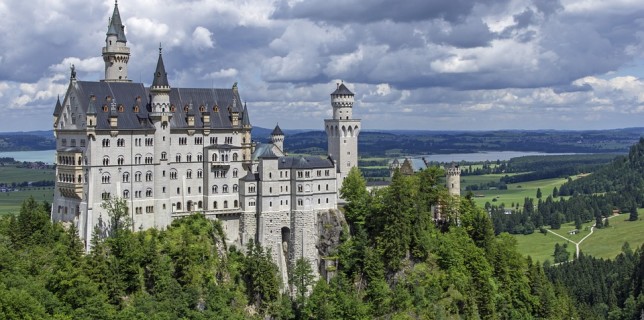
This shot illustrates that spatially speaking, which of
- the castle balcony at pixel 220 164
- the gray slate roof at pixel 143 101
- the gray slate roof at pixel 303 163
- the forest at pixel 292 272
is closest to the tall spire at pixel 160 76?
the gray slate roof at pixel 143 101

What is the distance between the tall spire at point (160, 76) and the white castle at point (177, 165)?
0.13 meters

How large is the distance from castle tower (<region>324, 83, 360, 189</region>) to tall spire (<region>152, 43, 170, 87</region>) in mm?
28088

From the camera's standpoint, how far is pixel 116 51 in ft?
368

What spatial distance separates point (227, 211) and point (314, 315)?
18.2 meters

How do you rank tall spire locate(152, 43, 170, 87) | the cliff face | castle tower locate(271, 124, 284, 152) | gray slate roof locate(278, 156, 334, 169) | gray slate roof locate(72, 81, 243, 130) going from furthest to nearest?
castle tower locate(271, 124, 284, 152) → gray slate roof locate(278, 156, 334, 169) → the cliff face → tall spire locate(152, 43, 170, 87) → gray slate roof locate(72, 81, 243, 130)

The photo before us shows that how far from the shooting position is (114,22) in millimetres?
112875

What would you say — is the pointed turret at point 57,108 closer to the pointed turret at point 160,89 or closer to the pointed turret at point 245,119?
the pointed turret at point 160,89

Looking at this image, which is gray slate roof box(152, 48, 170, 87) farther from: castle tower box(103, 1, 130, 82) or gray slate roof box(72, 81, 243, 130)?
castle tower box(103, 1, 130, 82)

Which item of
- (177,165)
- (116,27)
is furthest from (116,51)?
(177,165)

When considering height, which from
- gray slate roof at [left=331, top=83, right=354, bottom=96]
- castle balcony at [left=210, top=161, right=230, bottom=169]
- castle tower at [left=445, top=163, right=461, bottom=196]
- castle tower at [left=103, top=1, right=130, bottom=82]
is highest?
castle tower at [left=103, top=1, right=130, bottom=82]

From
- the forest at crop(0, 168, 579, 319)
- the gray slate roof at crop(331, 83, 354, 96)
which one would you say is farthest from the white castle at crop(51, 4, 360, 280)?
the gray slate roof at crop(331, 83, 354, 96)

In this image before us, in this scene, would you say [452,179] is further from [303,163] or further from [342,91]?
[303,163]

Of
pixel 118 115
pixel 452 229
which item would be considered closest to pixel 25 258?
pixel 118 115

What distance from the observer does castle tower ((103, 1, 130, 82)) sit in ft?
368
